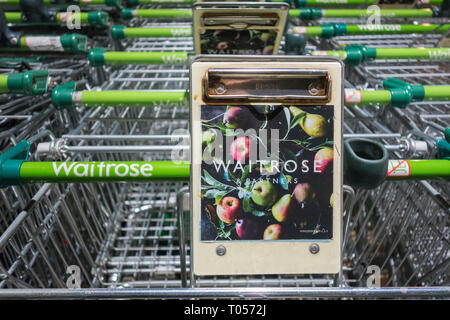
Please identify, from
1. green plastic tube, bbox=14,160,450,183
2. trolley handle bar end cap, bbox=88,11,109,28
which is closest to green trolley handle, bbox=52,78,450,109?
green plastic tube, bbox=14,160,450,183

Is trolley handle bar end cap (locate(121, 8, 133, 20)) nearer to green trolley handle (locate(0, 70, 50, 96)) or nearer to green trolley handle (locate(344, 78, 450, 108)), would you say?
green trolley handle (locate(0, 70, 50, 96))

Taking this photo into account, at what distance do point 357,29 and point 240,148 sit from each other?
1.84 m

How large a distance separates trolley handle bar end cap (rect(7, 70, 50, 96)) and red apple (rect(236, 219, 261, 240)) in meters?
0.90

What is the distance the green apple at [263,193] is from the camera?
84 centimetres

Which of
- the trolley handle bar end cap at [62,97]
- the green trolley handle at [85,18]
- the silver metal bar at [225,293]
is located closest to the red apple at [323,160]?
the silver metal bar at [225,293]

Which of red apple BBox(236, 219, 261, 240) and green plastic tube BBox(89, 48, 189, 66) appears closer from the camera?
red apple BBox(236, 219, 261, 240)

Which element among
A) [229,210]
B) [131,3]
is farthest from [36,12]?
[229,210]

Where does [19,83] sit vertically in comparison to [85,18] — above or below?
below

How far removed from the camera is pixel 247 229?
84 cm

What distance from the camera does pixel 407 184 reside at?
1.37 meters

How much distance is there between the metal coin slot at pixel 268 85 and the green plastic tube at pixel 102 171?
241mm

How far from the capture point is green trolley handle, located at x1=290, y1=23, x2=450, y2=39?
7.16ft

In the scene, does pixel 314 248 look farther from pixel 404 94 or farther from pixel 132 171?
pixel 404 94
